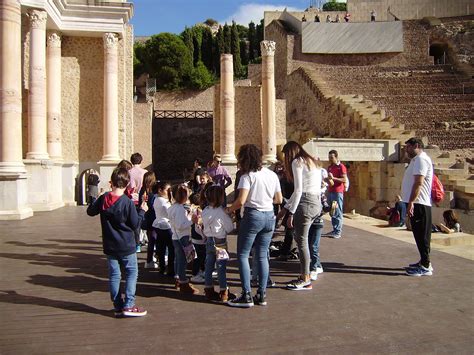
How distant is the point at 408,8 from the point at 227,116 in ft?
114

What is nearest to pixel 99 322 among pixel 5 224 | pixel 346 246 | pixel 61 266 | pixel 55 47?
pixel 61 266

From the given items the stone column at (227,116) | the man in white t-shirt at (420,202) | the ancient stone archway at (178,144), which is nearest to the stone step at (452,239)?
the man in white t-shirt at (420,202)

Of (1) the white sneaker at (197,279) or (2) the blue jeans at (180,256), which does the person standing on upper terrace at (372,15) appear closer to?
(1) the white sneaker at (197,279)

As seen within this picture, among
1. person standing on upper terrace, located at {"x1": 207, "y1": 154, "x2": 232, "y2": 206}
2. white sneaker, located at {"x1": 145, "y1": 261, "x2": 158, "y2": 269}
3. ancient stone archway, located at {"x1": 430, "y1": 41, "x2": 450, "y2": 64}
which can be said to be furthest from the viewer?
ancient stone archway, located at {"x1": 430, "y1": 41, "x2": 450, "y2": 64}

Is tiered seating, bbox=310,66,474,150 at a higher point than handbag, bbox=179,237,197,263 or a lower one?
higher

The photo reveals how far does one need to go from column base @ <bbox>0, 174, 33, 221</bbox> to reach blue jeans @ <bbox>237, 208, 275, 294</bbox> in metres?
8.99

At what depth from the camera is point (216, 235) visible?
5.43 meters

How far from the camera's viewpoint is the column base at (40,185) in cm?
1512

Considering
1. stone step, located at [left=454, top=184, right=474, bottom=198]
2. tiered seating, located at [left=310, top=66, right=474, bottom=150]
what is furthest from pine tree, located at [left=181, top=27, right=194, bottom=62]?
stone step, located at [left=454, top=184, right=474, bottom=198]

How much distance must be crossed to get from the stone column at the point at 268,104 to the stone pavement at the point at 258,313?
18.1 m

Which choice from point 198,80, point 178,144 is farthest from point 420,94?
point 198,80

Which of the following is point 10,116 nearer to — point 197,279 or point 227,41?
point 197,279

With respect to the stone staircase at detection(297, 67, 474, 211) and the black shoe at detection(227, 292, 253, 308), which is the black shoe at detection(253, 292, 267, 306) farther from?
the stone staircase at detection(297, 67, 474, 211)

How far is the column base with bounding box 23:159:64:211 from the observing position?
15.1 metres
